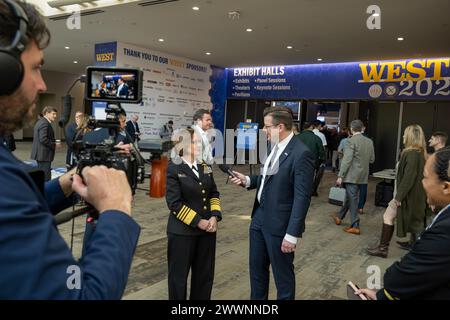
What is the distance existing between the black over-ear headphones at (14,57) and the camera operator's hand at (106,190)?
0.24 m

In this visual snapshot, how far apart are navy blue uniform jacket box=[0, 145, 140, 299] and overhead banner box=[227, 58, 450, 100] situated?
11.3m

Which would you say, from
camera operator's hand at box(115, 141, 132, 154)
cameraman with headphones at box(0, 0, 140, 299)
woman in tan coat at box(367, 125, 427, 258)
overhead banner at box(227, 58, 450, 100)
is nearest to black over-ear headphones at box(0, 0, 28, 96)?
cameraman with headphones at box(0, 0, 140, 299)

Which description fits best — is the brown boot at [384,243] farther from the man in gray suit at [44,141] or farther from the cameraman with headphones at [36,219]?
the man in gray suit at [44,141]

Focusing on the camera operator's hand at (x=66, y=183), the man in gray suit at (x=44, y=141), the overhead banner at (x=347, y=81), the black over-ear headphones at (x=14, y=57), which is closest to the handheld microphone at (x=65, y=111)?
the camera operator's hand at (x=66, y=183)

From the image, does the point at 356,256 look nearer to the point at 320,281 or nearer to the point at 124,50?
the point at 320,281

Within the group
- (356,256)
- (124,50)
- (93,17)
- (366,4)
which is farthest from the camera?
(124,50)

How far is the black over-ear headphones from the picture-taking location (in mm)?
657

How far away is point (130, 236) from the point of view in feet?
2.48

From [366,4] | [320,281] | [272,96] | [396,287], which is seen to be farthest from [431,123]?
[396,287]

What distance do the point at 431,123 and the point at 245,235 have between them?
8.39m

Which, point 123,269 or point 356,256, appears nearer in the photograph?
point 123,269

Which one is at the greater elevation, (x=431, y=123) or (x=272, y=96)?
(x=272, y=96)

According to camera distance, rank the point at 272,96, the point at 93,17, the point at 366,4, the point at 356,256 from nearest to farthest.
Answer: the point at 356,256 < the point at 366,4 < the point at 93,17 < the point at 272,96

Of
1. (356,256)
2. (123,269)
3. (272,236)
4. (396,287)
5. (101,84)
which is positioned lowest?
(356,256)
